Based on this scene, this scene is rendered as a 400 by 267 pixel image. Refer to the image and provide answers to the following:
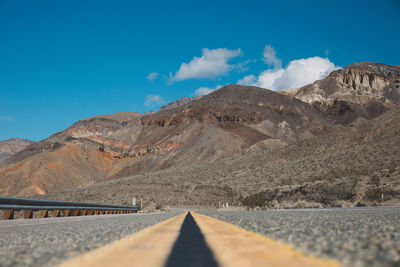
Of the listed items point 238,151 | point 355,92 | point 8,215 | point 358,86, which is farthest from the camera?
point 358,86

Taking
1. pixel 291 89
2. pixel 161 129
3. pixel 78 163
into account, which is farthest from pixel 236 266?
pixel 291 89

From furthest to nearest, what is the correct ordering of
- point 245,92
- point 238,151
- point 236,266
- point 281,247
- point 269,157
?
point 245,92 → point 238,151 → point 269,157 → point 281,247 → point 236,266

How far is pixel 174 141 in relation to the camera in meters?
102

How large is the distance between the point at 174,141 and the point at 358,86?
101852 mm

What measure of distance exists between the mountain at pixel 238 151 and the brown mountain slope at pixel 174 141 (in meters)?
0.32

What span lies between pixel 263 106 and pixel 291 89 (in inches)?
2456

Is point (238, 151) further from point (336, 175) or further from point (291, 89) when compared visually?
point (291, 89)

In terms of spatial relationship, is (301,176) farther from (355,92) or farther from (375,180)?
(355,92)

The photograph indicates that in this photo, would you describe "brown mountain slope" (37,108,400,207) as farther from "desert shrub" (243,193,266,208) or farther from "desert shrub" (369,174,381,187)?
"desert shrub" (243,193,266,208)

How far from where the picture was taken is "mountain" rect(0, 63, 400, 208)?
1570 inches

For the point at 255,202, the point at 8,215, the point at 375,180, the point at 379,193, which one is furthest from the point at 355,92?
the point at 8,215

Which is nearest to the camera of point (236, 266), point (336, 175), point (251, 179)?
point (236, 266)

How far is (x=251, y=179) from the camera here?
5084 cm

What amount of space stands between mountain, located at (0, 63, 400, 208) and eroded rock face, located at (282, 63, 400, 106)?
0.50m
